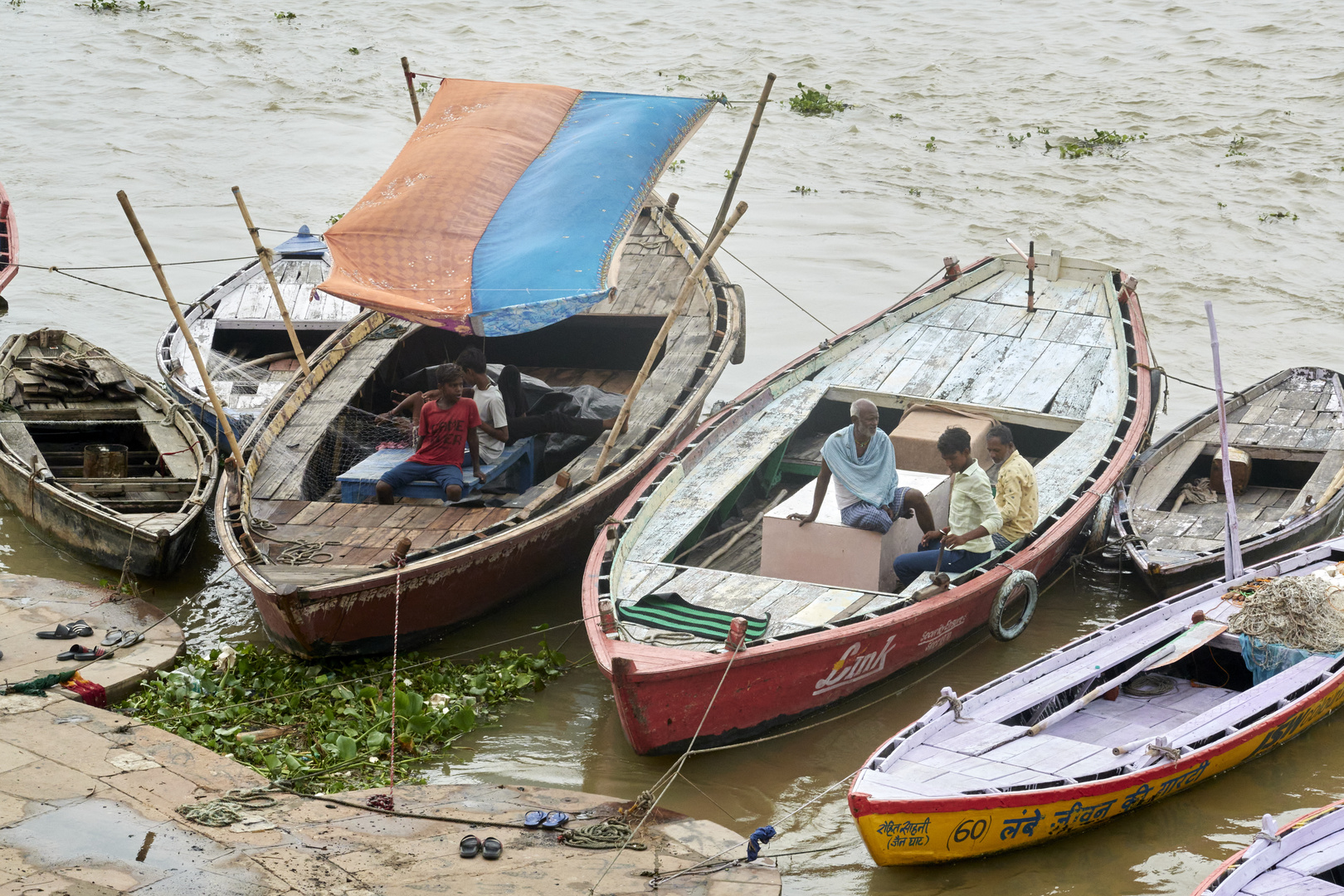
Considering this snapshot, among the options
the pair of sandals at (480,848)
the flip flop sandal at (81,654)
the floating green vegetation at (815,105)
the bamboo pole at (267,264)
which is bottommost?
the flip flop sandal at (81,654)

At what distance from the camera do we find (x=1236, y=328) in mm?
15773

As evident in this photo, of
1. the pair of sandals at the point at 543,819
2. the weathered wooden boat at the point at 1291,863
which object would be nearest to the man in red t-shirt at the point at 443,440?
the pair of sandals at the point at 543,819

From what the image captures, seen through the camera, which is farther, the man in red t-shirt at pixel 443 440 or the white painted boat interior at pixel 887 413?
the man in red t-shirt at pixel 443 440

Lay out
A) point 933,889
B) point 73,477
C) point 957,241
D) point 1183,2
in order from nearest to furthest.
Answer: point 933,889 → point 73,477 → point 957,241 → point 1183,2

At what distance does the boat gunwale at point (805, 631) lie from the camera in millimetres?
7004

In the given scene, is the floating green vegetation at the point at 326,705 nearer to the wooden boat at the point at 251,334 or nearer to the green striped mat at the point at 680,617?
the green striped mat at the point at 680,617

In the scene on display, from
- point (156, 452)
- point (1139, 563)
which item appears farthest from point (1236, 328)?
point (156, 452)

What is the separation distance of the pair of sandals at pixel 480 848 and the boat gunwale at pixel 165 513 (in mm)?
4228

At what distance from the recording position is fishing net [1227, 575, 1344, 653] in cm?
757

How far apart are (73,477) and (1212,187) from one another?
15.9m

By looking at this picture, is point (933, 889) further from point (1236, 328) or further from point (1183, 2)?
point (1183, 2)

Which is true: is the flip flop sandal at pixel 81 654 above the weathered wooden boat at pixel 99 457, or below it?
below

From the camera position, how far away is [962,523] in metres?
8.18

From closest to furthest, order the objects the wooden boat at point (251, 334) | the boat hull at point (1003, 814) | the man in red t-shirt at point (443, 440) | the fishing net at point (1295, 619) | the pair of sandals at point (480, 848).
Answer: the pair of sandals at point (480, 848), the boat hull at point (1003, 814), the fishing net at point (1295, 619), the man in red t-shirt at point (443, 440), the wooden boat at point (251, 334)
